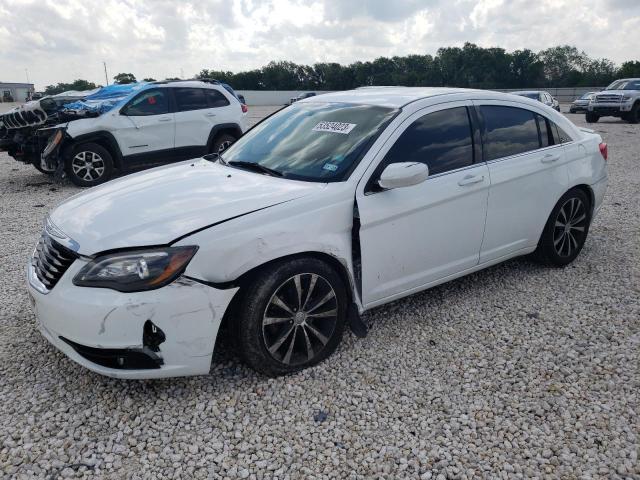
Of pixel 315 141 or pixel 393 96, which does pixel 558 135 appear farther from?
pixel 315 141

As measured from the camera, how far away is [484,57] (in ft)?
254

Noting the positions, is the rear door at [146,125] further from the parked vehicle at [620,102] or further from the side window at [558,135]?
the parked vehicle at [620,102]

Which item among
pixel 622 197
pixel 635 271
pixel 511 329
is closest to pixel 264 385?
pixel 511 329

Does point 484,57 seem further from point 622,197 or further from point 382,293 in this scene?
point 382,293

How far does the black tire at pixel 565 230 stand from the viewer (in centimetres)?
446

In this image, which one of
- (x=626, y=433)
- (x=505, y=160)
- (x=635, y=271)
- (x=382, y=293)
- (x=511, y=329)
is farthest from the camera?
(x=635, y=271)

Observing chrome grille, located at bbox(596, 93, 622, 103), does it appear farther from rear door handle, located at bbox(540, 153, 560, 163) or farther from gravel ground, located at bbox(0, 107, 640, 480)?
gravel ground, located at bbox(0, 107, 640, 480)

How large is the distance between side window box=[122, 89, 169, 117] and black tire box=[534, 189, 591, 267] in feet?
23.1

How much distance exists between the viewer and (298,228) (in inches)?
113

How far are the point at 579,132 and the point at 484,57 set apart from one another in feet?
265

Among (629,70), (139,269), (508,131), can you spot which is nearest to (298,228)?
(139,269)

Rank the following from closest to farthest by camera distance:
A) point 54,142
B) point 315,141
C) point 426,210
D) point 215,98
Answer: point 426,210 → point 315,141 → point 54,142 → point 215,98

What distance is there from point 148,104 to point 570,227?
7.30 metres

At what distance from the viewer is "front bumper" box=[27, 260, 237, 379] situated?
8.34 feet
